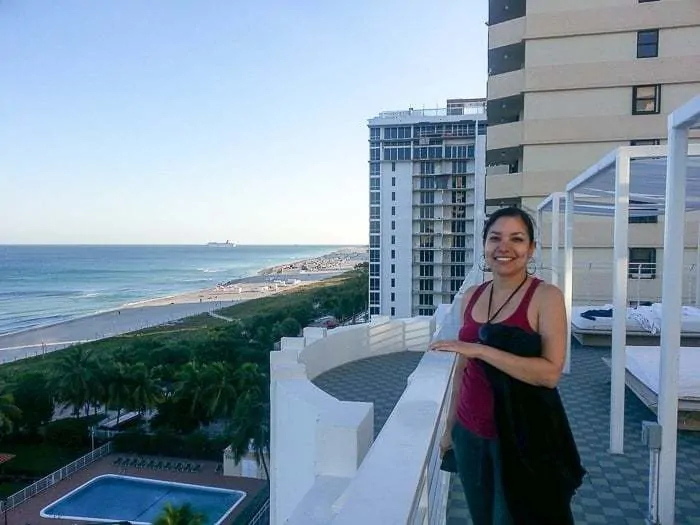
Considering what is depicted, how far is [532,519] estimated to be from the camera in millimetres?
1919

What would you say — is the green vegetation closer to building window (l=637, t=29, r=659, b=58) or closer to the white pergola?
the white pergola

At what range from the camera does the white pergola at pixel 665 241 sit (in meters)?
3.66

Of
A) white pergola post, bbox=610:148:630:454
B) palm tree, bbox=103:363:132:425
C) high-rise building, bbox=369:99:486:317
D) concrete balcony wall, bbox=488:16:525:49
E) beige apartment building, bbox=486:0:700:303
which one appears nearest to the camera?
white pergola post, bbox=610:148:630:454

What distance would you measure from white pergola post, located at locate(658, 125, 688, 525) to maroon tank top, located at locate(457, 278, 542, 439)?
2.16m

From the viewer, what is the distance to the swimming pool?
16547 mm

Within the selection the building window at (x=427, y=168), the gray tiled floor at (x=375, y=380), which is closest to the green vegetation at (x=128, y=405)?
the gray tiled floor at (x=375, y=380)

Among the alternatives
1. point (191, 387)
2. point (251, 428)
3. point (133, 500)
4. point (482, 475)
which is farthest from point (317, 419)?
point (191, 387)

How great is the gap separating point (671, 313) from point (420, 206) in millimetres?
47576

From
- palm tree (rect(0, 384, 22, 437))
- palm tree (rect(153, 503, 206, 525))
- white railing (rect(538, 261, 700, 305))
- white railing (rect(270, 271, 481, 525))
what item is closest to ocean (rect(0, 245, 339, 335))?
palm tree (rect(0, 384, 22, 437))

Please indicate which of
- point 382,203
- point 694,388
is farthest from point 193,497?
point 382,203

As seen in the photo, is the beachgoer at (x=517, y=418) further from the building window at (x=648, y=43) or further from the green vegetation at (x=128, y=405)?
the building window at (x=648, y=43)

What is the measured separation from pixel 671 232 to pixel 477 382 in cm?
242

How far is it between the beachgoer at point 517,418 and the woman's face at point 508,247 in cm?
8

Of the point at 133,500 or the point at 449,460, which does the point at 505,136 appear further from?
the point at 449,460
